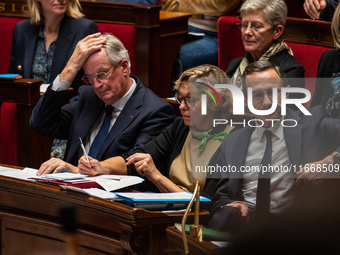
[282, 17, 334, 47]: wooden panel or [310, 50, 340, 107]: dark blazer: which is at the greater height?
[282, 17, 334, 47]: wooden panel

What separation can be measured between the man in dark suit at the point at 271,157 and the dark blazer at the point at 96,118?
2.24ft

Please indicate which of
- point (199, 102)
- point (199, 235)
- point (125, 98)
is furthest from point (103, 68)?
point (199, 235)

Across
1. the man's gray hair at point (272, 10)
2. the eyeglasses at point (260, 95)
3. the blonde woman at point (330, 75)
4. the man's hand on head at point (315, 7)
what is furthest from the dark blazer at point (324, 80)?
the man's hand on head at point (315, 7)

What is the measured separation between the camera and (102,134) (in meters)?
2.63

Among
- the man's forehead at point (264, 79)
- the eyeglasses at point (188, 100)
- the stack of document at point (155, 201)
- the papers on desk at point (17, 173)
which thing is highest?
the man's forehead at point (264, 79)

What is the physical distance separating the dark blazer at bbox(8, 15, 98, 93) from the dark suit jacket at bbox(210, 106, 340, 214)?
1.76m

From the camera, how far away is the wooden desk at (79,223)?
1.84 m

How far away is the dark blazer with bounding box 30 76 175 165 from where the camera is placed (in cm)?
257

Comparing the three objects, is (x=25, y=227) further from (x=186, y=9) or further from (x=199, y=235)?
(x=186, y=9)

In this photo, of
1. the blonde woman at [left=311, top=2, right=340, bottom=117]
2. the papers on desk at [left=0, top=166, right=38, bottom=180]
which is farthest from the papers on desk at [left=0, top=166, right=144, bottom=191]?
the blonde woman at [left=311, top=2, right=340, bottom=117]

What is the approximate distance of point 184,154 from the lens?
2.27 metres

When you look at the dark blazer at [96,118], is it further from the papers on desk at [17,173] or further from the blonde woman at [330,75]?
the blonde woman at [330,75]

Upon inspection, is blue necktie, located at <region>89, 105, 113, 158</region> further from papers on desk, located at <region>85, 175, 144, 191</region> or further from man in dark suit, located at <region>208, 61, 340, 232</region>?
man in dark suit, located at <region>208, 61, 340, 232</region>

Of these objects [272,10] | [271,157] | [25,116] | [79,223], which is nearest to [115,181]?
[79,223]
